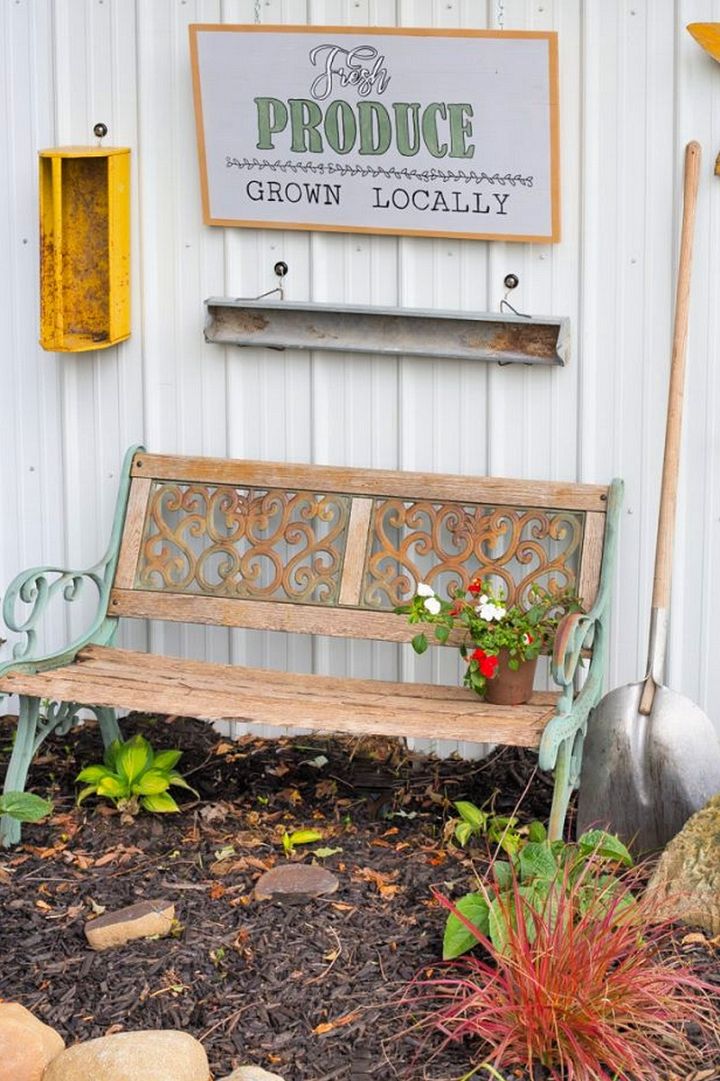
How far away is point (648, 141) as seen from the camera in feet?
15.0

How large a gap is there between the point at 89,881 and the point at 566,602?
153 cm

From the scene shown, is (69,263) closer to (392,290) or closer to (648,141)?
(392,290)

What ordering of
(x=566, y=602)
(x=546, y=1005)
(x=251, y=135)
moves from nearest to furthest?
(x=546, y=1005), (x=566, y=602), (x=251, y=135)

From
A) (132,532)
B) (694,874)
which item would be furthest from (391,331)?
(694,874)

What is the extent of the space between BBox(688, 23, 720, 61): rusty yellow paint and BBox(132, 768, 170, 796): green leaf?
102 inches

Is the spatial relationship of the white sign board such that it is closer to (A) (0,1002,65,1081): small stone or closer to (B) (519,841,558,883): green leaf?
(B) (519,841,558,883): green leaf

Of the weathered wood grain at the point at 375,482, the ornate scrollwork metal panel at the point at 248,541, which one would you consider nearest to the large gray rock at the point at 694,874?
the weathered wood grain at the point at 375,482

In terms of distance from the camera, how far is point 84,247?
5031mm

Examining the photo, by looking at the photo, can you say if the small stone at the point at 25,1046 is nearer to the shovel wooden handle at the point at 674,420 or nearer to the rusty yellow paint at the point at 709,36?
the shovel wooden handle at the point at 674,420

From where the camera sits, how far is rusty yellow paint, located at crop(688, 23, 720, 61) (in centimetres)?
441

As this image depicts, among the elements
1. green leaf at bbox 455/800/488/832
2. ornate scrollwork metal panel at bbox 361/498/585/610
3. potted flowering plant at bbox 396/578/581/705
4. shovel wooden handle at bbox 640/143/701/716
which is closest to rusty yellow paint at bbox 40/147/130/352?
ornate scrollwork metal panel at bbox 361/498/585/610

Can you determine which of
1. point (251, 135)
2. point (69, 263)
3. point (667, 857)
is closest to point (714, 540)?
point (667, 857)

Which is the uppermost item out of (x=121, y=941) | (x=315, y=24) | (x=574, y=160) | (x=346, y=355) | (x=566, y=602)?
(x=315, y=24)

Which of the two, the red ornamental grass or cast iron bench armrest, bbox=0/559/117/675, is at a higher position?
cast iron bench armrest, bbox=0/559/117/675
